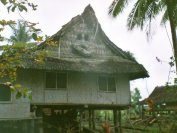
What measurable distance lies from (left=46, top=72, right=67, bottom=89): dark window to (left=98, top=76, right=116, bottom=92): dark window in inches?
95.0

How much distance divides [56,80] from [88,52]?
2983 millimetres

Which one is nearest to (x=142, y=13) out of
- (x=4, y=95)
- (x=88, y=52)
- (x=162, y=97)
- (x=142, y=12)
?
(x=142, y=12)

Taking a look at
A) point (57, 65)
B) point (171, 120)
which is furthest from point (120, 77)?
point (171, 120)

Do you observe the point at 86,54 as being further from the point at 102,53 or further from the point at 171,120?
the point at 171,120

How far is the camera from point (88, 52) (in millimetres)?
19875

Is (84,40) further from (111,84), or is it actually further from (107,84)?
(111,84)

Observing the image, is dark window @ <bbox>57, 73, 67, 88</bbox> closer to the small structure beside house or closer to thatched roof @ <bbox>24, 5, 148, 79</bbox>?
the small structure beside house

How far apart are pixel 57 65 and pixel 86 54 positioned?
2.77 metres

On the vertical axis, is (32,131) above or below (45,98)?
below

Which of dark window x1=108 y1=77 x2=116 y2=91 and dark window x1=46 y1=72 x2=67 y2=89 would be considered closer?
dark window x1=46 y1=72 x2=67 y2=89

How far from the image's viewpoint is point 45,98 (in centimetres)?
1758

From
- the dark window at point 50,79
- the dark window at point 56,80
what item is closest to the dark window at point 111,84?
the dark window at point 56,80

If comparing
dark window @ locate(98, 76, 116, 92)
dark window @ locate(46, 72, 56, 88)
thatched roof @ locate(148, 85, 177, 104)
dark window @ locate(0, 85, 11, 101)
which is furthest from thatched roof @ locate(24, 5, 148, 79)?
thatched roof @ locate(148, 85, 177, 104)

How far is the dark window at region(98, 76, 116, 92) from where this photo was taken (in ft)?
64.5
